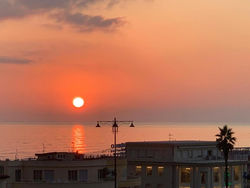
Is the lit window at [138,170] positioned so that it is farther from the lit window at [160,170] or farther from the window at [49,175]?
the window at [49,175]

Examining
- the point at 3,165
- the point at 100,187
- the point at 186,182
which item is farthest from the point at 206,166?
the point at 3,165

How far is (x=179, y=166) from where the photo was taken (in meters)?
99.1

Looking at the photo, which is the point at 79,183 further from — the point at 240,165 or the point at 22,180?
the point at 240,165

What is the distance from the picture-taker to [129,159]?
10331 centimetres

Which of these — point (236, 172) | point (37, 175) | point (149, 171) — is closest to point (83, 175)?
point (37, 175)

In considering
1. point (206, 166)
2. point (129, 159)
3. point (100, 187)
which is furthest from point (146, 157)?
point (100, 187)

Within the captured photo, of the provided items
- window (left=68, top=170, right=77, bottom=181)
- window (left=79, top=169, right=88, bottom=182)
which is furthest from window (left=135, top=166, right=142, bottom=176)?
window (left=68, top=170, right=77, bottom=181)

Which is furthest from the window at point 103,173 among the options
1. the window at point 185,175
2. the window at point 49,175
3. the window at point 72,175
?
the window at point 185,175

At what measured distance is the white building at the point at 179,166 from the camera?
97.9 m

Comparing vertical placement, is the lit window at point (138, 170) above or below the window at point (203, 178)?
above

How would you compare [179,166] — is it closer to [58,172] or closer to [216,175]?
[216,175]

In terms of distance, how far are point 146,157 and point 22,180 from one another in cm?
3471

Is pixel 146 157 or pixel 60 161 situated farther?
pixel 146 157

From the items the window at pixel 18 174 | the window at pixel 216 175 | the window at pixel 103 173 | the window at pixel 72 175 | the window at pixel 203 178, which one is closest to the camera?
the window at pixel 72 175
